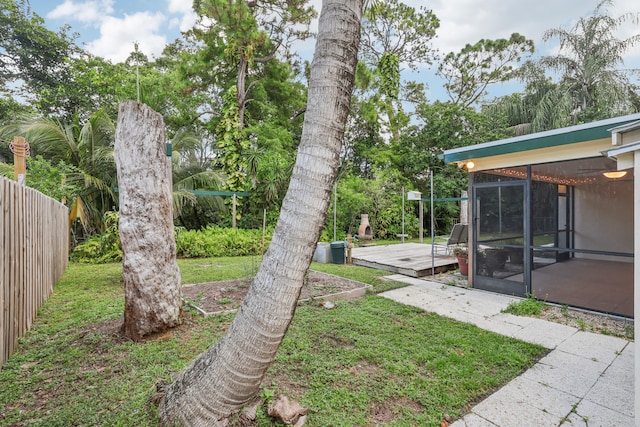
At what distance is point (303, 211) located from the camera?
4.98ft

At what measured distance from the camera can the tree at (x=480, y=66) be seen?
16.2 meters

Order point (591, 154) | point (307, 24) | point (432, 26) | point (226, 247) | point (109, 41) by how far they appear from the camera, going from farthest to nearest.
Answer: point (432, 26), point (109, 41), point (307, 24), point (226, 247), point (591, 154)

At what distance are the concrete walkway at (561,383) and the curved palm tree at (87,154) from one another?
9325mm

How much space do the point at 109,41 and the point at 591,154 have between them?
1708 cm

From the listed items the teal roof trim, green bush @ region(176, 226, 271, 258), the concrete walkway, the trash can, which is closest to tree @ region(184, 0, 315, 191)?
green bush @ region(176, 226, 271, 258)

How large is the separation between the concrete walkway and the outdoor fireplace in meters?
7.56

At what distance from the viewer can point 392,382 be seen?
99.7 inches

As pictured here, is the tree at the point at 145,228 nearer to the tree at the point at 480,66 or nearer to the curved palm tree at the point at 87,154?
the curved palm tree at the point at 87,154

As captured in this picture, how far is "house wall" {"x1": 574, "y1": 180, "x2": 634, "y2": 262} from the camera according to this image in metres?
7.14

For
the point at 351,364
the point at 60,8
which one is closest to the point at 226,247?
the point at 351,364

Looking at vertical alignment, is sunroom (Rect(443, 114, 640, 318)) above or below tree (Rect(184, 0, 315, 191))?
below

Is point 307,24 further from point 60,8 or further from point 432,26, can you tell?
point 60,8

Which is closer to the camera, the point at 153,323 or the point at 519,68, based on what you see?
the point at 153,323

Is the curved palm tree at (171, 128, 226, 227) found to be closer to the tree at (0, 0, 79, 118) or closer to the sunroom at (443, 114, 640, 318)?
the tree at (0, 0, 79, 118)
